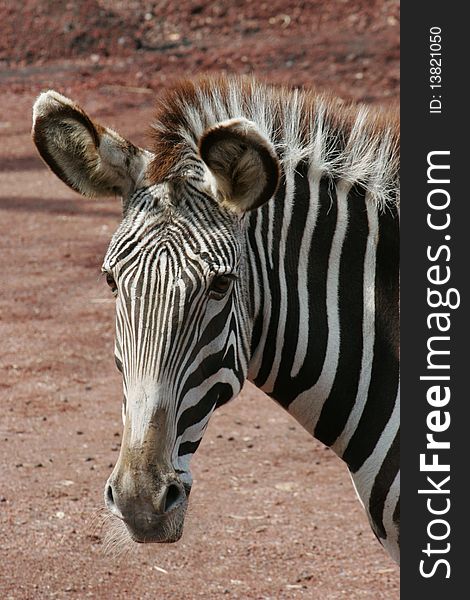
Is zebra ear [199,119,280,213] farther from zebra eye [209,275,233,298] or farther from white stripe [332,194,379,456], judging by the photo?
white stripe [332,194,379,456]

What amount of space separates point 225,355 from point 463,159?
1187 mm

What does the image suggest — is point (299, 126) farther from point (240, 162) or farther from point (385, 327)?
point (385, 327)

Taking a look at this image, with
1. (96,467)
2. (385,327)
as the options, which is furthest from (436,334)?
(96,467)

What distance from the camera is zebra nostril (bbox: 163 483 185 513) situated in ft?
11.0

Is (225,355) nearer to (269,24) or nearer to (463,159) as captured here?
(463,159)

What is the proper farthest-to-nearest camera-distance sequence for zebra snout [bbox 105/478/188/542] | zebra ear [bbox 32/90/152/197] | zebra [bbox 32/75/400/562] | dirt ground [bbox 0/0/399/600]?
dirt ground [bbox 0/0/399/600] < zebra ear [bbox 32/90/152/197] < zebra [bbox 32/75/400/562] < zebra snout [bbox 105/478/188/542]

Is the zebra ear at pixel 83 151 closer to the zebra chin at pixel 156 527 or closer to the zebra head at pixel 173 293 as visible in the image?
the zebra head at pixel 173 293

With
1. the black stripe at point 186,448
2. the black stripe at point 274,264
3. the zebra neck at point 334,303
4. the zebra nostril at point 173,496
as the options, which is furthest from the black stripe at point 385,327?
the zebra nostril at point 173,496

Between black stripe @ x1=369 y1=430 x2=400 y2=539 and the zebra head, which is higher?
the zebra head

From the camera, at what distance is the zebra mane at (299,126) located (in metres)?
3.87

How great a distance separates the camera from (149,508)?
3.31m

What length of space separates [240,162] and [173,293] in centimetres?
53

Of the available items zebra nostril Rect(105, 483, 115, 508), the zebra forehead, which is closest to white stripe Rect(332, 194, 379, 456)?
the zebra forehead

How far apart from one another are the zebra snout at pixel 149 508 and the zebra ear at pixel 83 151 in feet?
3.74
